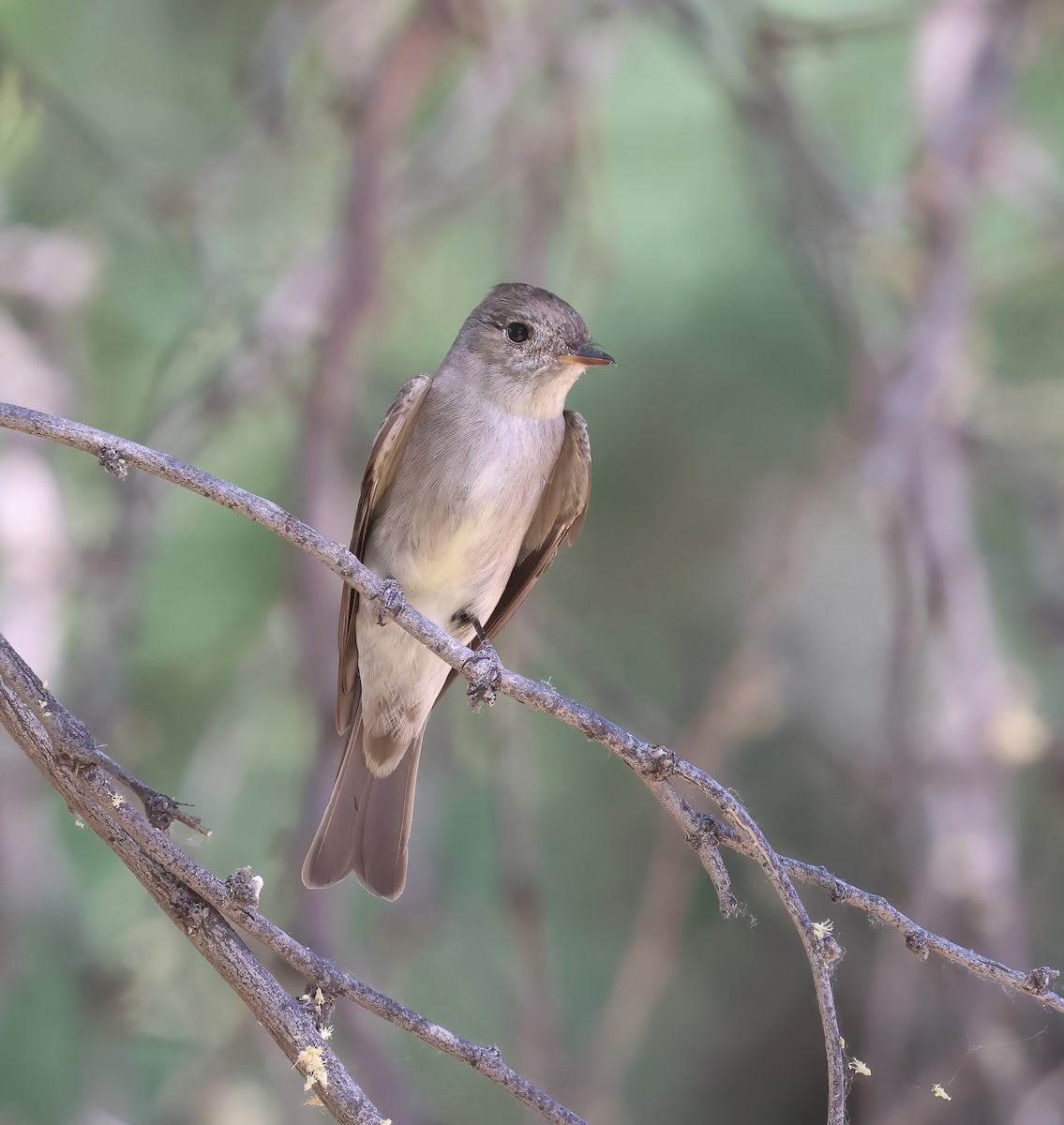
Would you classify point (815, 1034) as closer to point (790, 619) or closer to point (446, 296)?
point (790, 619)

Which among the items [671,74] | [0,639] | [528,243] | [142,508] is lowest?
[0,639]

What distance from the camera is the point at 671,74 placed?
6090 mm

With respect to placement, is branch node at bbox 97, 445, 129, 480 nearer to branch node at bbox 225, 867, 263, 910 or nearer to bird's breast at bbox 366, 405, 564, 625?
branch node at bbox 225, 867, 263, 910

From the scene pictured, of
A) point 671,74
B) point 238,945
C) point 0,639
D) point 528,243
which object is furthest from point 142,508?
point 671,74

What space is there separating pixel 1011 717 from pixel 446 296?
269 centimetres

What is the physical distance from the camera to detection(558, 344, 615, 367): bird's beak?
3.49 m

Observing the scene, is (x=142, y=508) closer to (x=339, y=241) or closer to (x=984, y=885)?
(x=339, y=241)

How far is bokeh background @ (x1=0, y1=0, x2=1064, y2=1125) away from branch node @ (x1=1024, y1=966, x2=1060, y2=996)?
1.96 metres

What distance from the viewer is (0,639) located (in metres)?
1.89

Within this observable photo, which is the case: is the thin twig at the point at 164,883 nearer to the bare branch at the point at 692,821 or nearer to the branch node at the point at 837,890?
the bare branch at the point at 692,821

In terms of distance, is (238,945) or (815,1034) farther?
(815,1034)

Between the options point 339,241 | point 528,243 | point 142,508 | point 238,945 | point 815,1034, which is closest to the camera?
point 238,945

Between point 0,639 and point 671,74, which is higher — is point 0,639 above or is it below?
below

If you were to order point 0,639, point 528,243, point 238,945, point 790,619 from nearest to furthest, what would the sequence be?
1. point 238,945
2. point 0,639
3. point 528,243
4. point 790,619
